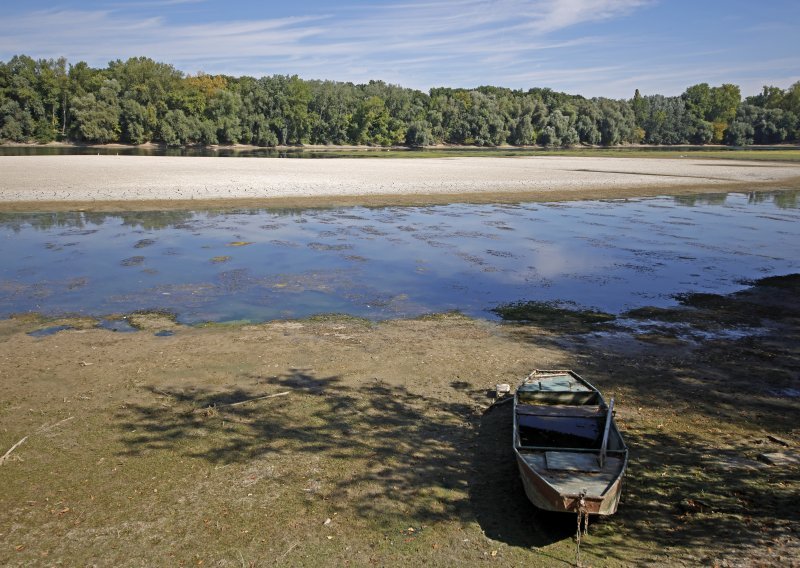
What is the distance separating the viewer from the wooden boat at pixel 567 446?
6.64 m

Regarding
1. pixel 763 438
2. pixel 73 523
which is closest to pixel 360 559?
pixel 73 523

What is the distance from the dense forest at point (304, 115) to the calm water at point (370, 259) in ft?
352

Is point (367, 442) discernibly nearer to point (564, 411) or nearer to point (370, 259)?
point (564, 411)

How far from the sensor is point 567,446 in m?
8.45

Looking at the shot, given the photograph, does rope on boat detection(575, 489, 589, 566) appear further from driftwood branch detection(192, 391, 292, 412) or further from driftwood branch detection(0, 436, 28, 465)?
driftwood branch detection(0, 436, 28, 465)

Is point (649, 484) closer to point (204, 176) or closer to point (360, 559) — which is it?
point (360, 559)

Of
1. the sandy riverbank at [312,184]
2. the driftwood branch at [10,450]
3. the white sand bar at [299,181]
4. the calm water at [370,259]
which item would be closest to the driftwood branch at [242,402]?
the driftwood branch at [10,450]

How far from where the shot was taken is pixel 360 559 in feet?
21.7

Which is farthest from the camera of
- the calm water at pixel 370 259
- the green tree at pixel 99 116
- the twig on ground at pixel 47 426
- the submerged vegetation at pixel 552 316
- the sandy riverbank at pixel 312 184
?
the green tree at pixel 99 116

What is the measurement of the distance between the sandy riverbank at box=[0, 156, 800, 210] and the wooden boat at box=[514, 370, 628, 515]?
31.0 metres

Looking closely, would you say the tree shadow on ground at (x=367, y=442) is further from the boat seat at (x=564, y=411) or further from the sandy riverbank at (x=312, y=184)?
the sandy riverbank at (x=312, y=184)

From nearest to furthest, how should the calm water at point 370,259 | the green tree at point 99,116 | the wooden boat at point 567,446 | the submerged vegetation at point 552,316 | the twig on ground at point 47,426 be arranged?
the wooden boat at point 567,446 < the twig on ground at point 47,426 < the submerged vegetation at point 552,316 < the calm water at point 370,259 < the green tree at point 99,116

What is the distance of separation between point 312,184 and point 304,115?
105937 mm

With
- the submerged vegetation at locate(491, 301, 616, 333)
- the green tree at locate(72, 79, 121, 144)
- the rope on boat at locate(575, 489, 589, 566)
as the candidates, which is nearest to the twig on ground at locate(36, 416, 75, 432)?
the rope on boat at locate(575, 489, 589, 566)
